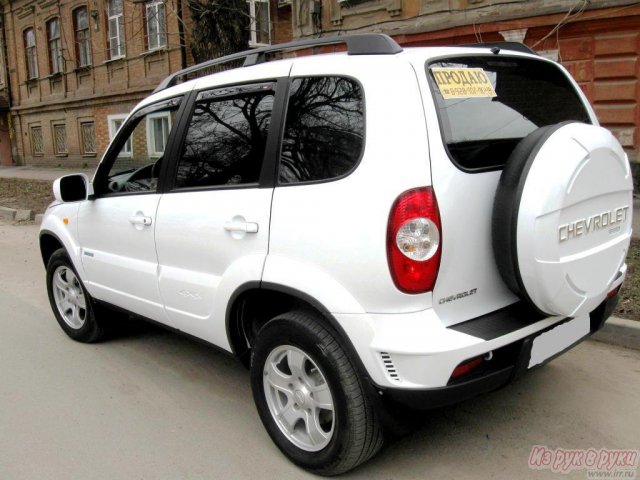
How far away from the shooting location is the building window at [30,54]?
23375 millimetres

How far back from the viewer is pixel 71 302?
446 cm

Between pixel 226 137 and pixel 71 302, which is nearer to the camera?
pixel 226 137

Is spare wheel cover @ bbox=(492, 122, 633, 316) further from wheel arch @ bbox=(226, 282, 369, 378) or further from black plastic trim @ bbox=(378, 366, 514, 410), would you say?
wheel arch @ bbox=(226, 282, 369, 378)

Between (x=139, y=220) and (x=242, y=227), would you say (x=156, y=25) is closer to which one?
(x=139, y=220)

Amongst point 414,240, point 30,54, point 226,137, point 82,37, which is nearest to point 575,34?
point 226,137

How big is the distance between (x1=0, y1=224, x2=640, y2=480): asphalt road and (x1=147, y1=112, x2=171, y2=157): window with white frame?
1.49 meters

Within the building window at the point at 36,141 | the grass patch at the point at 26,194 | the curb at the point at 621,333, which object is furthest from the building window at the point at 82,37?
the curb at the point at 621,333

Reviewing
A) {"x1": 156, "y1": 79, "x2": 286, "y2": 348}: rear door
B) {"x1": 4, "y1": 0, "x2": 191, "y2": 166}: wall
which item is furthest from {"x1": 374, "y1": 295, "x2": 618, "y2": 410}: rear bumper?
{"x1": 4, "y1": 0, "x2": 191, "y2": 166}: wall

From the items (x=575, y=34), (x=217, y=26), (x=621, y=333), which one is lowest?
(x=621, y=333)

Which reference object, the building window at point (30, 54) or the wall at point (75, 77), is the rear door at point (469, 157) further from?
the building window at point (30, 54)

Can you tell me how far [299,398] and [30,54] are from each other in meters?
25.8

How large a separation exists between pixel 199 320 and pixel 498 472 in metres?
1.67

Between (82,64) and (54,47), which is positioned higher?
(54,47)

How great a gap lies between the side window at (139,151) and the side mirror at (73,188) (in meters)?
0.13
